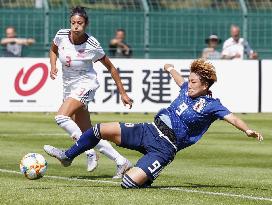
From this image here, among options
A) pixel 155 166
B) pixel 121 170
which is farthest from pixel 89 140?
pixel 121 170

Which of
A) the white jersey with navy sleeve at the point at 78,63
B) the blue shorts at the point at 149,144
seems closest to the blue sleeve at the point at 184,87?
the blue shorts at the point at 149,144

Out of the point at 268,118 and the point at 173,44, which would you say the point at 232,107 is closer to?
the point at 268,118

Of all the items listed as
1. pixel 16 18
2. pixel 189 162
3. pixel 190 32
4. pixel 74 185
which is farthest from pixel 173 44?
pixel 74 185

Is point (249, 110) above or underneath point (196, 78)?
underneath

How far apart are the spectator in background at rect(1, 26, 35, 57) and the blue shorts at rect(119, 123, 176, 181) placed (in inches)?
678

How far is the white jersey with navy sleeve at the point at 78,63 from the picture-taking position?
14680mm

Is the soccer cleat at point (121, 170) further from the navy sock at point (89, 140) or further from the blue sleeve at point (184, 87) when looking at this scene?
the blue sleeve at point (184, 87)

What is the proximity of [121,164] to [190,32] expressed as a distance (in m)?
18.9

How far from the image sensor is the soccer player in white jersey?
14.4 m

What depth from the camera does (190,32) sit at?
32.6 meters

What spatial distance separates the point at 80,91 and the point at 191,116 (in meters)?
2.63

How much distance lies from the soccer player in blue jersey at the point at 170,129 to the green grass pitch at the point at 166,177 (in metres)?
0.37

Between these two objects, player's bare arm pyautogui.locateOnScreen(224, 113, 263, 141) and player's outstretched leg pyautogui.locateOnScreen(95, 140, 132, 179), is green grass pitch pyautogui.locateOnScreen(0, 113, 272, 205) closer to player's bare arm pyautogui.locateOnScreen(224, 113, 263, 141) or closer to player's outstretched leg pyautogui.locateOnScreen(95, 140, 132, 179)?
player's outstretched leg pyautogui.locateOnScreen(95, 140, 132, 179)

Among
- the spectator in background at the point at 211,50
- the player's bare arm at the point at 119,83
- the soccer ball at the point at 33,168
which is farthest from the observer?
the spectator in background at the point at 211,50
